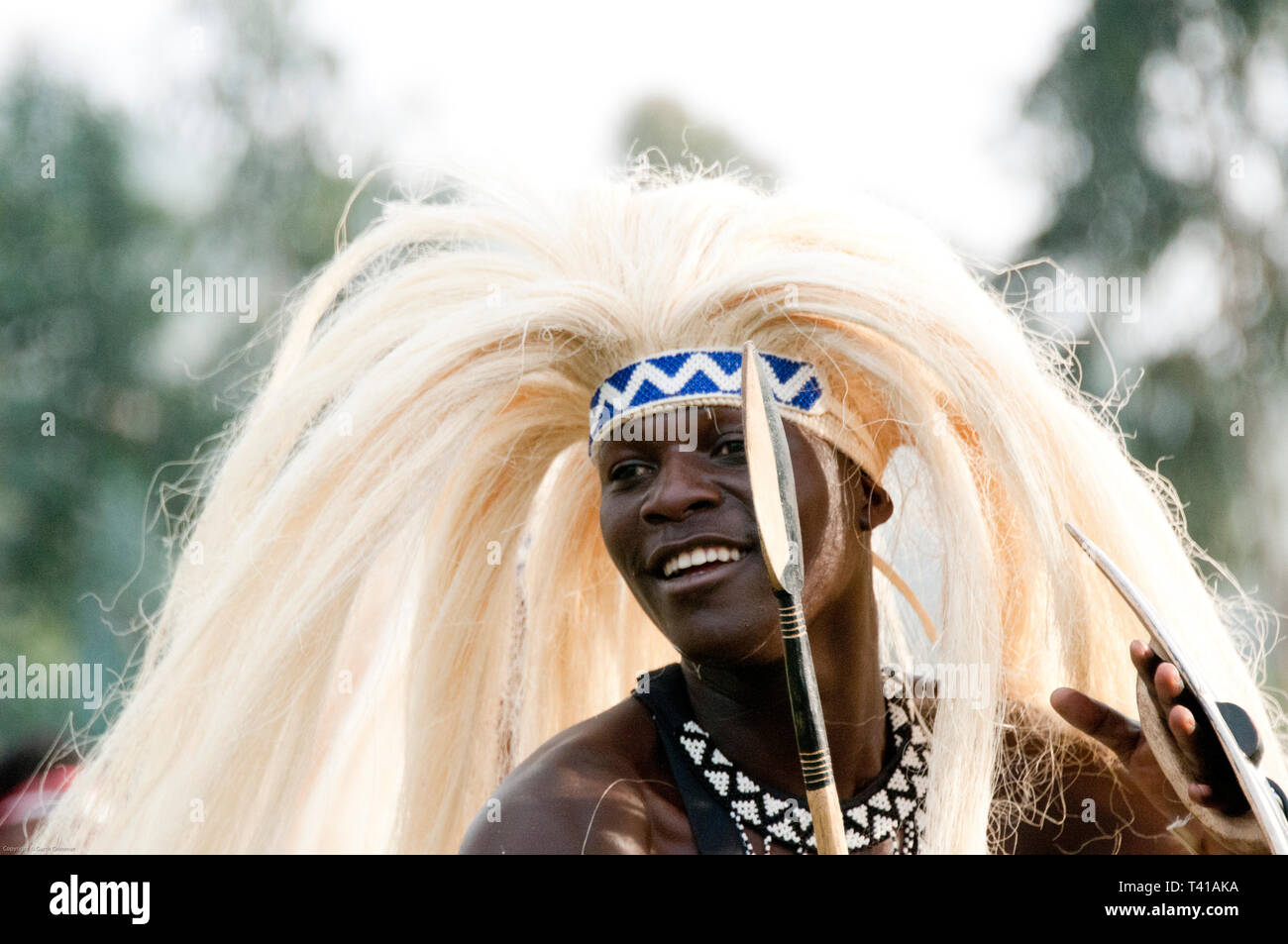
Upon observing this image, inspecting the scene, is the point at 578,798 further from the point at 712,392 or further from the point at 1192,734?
the point at 1192,734

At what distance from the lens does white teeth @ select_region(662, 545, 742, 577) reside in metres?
2.08

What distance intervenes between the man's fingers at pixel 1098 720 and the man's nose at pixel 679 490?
593mm

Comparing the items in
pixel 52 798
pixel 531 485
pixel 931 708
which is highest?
pixel 531 485

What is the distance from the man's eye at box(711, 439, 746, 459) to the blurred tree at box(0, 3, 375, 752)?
289 inches

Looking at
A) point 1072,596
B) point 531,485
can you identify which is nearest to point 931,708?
point 1072,596

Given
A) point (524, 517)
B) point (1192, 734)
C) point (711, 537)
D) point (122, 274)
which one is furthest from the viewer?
point (122, 274)

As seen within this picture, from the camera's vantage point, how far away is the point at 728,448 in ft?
6.97

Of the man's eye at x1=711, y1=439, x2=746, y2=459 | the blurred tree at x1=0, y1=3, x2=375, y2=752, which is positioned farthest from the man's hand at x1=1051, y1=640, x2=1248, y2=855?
the blurred tree at x1=0, y1=3, x2=375, y2=752

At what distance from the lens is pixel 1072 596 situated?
7.18 feet

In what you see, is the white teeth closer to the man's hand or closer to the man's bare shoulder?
the man's bare shoulder

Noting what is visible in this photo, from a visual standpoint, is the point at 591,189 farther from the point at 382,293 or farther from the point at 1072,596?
the point at 1072,596

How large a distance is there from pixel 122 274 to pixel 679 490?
8804mm

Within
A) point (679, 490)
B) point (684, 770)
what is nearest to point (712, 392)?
point (679, 490)
